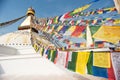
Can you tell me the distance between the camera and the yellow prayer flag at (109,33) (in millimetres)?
7799

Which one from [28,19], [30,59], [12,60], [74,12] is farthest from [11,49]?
[28,19]

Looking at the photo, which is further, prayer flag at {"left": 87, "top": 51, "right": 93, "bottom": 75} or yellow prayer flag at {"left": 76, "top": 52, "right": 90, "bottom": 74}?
yellow prayer flag at {"left": 76, "top": 52, "right": 90, "bottom": 74}

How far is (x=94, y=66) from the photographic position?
445 centimetres

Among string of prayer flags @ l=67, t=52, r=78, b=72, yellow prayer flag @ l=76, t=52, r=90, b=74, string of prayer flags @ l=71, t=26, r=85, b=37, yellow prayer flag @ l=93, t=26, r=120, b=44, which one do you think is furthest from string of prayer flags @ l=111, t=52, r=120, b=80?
string of prayer flags @ l=71, t=26, r=85, b=37

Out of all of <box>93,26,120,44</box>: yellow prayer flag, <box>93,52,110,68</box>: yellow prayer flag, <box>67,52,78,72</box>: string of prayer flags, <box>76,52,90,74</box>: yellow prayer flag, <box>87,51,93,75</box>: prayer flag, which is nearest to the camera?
<box>93,52,110,68</box>: yellow prayer flag

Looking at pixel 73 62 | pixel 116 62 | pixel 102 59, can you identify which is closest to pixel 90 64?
pixel 102 59

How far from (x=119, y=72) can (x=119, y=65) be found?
178 millimetres

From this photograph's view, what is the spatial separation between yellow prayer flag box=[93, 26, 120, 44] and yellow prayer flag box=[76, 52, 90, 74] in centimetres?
355

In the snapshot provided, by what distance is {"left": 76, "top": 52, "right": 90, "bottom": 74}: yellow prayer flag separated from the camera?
468 centimetres

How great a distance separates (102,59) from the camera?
14.0ft

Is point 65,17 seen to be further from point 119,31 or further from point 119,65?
point 119,65

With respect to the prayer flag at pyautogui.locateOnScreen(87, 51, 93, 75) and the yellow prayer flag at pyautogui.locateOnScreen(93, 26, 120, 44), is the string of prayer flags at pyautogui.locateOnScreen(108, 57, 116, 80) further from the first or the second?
the yellow prayer flag at pyautogui.locateOnScreen(93, 26, 120, 44)

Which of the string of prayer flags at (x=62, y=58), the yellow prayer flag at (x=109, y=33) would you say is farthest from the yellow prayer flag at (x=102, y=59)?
the yellow prayer flag at (x=109, y=33)

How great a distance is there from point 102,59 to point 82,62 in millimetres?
703
